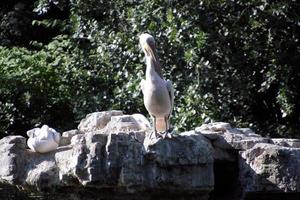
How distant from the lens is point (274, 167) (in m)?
6.74

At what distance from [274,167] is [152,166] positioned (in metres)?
1.08

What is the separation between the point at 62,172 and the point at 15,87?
5.40m

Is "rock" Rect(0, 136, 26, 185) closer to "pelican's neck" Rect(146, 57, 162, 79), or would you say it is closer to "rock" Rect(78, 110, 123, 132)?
"rock" Rect(78, 110, 123, 132)

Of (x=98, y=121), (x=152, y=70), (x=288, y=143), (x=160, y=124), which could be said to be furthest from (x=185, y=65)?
(x=152, y=70)

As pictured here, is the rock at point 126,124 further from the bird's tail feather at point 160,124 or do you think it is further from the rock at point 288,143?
the rock at point 288,143

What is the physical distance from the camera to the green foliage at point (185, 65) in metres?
10.1

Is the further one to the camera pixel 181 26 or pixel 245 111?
pixel 245 111

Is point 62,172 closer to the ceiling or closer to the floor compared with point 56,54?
closer to the floor

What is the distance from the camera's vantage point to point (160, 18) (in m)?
10.4

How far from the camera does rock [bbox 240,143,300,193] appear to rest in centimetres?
674

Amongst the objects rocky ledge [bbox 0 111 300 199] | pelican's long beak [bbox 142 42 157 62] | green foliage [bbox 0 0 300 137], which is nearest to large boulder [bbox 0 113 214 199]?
rocky ledge [bbox 0 111 300 199]

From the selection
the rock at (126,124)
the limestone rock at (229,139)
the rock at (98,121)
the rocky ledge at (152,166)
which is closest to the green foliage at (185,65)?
the rock at (98,121)

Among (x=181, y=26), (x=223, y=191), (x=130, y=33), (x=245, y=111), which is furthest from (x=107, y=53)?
(x=223, y=191)

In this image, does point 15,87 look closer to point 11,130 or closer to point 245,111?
point 11,130
